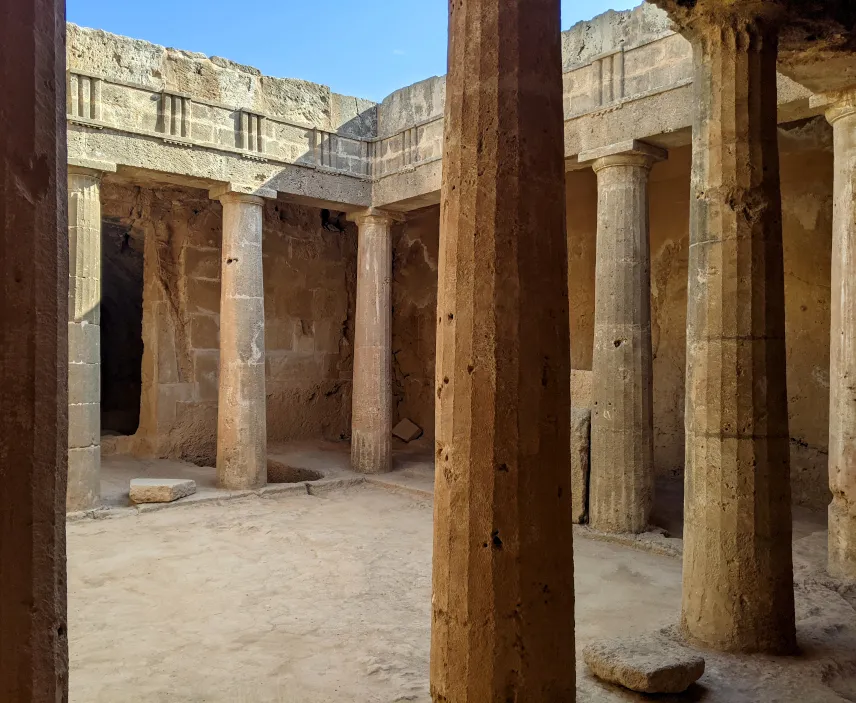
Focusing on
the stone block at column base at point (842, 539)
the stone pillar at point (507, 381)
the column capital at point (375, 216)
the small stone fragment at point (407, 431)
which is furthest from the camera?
the small stone fragment at point (407, 431)

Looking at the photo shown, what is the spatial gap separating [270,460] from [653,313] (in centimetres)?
644

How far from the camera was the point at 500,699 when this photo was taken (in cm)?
284

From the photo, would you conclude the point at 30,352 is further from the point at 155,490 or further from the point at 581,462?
the point at 155,490

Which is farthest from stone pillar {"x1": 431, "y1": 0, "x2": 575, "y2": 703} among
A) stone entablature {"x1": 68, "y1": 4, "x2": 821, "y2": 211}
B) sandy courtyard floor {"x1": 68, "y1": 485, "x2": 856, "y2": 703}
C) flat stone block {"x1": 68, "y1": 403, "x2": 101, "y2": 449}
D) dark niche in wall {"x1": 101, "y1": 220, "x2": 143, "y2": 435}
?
dark niche in wall {"x1": 101, "y1": 220, "x2": 143, "y2": 435}

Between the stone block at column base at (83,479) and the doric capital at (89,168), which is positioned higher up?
the doric capital at (89,168)

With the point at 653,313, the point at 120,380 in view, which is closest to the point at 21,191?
the point at 653,313

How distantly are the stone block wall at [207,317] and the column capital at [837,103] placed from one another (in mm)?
8742

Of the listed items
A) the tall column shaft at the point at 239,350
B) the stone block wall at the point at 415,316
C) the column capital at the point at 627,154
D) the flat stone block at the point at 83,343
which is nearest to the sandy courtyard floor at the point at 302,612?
the tall column shaft at the point at 239,350

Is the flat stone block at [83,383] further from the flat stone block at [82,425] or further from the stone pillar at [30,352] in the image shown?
the stone pillar at [30,352]

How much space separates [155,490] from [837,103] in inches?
332

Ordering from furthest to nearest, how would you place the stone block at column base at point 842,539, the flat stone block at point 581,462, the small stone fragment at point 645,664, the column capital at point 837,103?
1. the flat stone block at point 581,462
2. the column capital at point 837,103
3. the stone block at column base at point 842,539
4. the small stone fragment at point 645,664

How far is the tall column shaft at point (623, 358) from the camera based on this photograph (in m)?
7.84

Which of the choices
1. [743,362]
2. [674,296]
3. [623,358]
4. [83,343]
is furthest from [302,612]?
[674,296]

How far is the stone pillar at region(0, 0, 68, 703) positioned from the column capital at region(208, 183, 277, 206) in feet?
26.9
